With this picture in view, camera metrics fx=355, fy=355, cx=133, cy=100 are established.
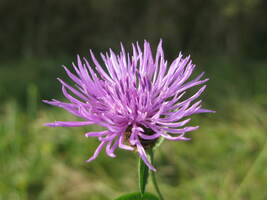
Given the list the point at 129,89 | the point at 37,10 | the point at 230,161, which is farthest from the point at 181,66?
the point at 37,10

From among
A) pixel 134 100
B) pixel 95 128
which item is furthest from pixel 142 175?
pixel 95 128

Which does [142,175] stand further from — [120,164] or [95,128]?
[95,128]

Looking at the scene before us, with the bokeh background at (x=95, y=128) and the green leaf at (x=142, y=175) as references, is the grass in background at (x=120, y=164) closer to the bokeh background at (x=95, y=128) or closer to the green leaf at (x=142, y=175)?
the bokeh background at (x=95, y=128)

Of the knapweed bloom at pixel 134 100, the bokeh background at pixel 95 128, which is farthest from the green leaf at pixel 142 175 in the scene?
the bokeh background at pixel 95 128

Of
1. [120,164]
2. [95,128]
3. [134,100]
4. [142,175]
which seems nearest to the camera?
[142,175]

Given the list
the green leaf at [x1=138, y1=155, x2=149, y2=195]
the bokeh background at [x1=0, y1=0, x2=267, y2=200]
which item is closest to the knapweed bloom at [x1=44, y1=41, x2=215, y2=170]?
the green leaf at [x1=138, y1=155, x2=149, y2=195]

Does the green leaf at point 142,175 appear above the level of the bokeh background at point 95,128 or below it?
below

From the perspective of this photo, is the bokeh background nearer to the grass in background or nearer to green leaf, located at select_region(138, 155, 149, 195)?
the grass in background
